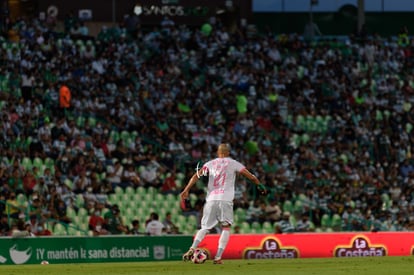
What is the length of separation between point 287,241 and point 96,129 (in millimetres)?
10568

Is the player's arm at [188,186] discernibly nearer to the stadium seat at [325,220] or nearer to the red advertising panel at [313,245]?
the red advertising panel at [313,245]

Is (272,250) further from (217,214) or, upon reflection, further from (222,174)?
(222,174)

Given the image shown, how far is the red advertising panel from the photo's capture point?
29.5 meters

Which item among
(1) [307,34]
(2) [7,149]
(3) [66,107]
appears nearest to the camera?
(2) [7,149]

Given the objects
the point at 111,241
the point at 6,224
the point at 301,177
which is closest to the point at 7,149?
the point at 6,224

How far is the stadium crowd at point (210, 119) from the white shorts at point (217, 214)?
34.3 feet

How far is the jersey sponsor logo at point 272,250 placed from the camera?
29664mm

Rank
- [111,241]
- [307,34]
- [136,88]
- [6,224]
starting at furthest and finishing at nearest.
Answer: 1. [307,34]
2. [136,88]
3. [6,224]
4. [111,241]

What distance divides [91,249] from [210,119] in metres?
13.3

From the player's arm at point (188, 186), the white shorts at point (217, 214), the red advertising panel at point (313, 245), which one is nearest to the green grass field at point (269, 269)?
the white shorts at point (217, 214)

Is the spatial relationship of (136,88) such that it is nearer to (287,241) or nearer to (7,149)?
(7,149)

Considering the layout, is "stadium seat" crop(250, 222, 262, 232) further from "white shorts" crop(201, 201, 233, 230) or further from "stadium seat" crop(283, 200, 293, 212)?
"white shorts" crop(201, 201, 233, 230)

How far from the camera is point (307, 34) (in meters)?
51.2

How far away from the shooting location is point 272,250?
2991cm
